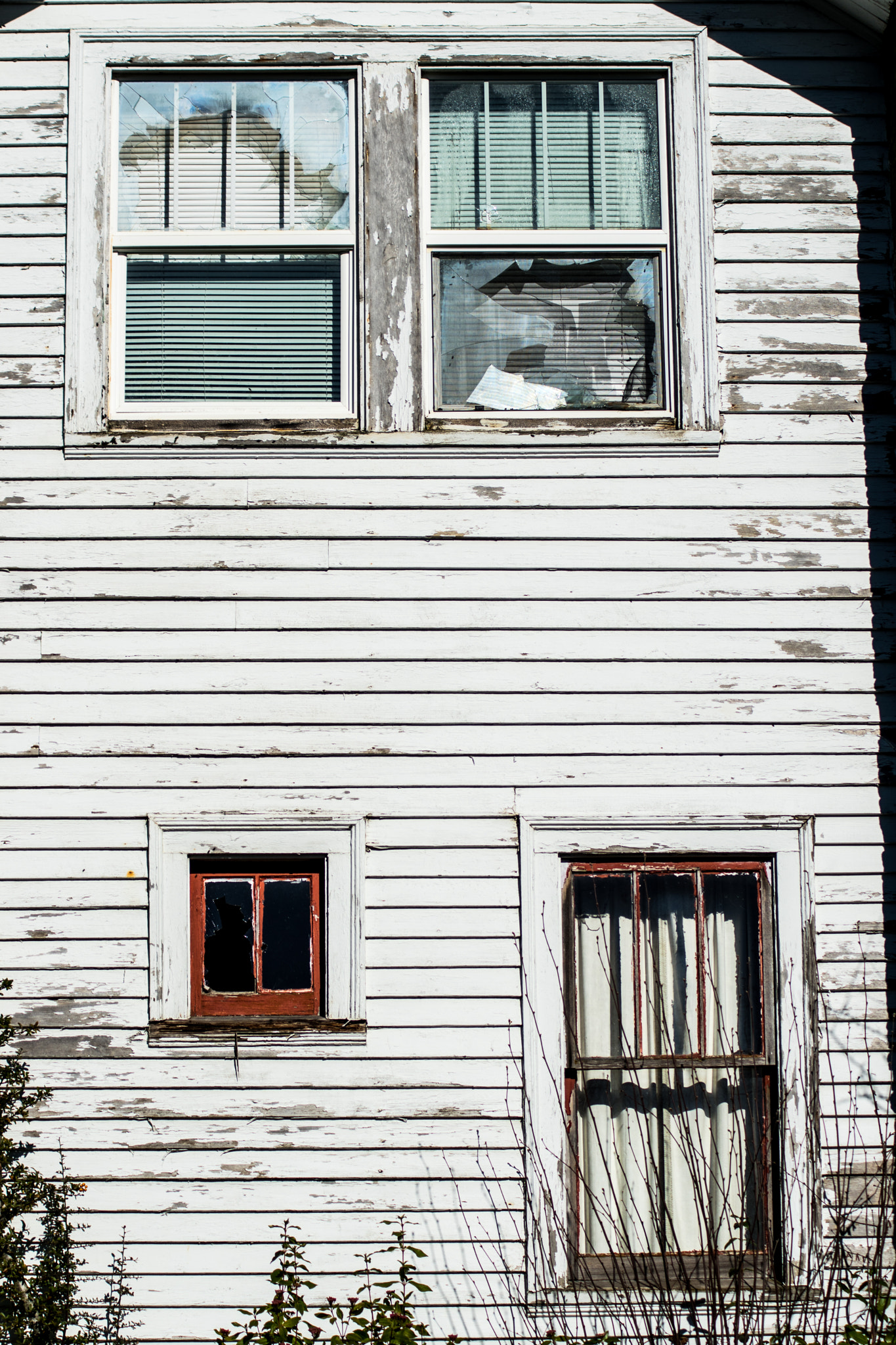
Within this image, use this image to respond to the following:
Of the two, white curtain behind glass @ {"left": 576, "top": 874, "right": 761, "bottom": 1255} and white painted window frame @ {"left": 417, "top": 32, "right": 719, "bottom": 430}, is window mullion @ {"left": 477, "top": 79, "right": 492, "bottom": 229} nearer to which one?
white painted window frame @ {"left": 417, "top": 32, "right": 719, "bottom": 430}

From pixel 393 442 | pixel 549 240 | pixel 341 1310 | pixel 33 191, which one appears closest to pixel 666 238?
pixel 549 240

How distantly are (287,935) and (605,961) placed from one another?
1.27m

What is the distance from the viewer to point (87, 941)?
4.40 metres

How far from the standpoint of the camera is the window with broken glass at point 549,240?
4.75 meters

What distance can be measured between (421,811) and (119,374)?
2.24m

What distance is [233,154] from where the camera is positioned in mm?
4809

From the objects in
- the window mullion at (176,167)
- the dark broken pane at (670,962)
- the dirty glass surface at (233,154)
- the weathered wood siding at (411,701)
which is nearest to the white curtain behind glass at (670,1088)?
the dark broken pane at (670,962)

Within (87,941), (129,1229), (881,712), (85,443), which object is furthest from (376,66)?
(129,1229)

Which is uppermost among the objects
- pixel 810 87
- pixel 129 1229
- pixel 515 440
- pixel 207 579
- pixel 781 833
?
pixel 810 87

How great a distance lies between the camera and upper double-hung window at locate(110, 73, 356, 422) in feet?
15.5

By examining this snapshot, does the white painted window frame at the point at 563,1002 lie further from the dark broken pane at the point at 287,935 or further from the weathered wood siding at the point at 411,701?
the dark broken pane at the point at 287,935

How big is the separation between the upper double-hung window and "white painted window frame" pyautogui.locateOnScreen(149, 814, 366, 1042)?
5.61 feet

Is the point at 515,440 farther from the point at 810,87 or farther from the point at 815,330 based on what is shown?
the point at 810,87

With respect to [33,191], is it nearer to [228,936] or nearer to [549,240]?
[549,240]
